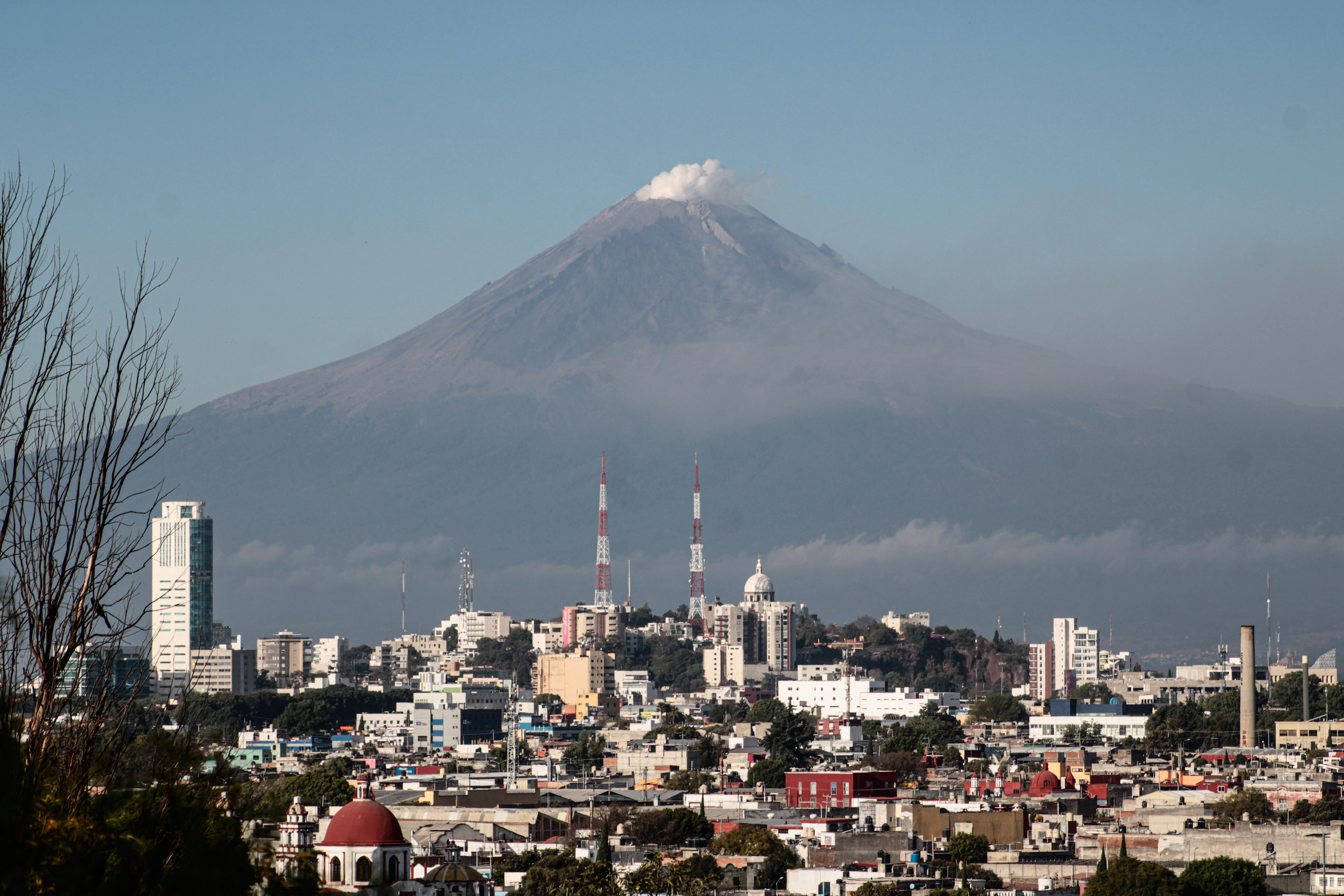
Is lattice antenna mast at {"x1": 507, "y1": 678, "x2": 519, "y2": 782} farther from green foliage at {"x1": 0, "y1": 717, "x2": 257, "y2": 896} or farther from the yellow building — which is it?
green foliage at {"x1": 0, "y1": 717, "x2": 257, "y2": 896}

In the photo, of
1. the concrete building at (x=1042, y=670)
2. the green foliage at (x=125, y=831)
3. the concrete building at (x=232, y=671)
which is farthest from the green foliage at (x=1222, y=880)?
the concrete building at (x=1042, y=670)

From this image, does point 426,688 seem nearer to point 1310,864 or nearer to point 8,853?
point 1310,864

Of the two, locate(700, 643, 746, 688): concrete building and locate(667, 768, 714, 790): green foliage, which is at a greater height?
locate(700, 643, 746, 688): concrete building

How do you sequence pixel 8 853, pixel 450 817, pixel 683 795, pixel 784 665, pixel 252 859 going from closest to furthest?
1. pixel 8 853
2. pixel 252 859
3. pixel 450 817
4. pixel 683 795
5. pixel 784 665

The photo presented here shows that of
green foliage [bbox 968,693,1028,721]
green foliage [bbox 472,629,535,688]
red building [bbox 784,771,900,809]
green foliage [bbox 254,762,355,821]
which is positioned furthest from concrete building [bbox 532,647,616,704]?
red building [bbox 784,771,900,809]

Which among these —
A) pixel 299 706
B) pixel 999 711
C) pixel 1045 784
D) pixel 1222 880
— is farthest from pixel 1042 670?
pixel 1222 880

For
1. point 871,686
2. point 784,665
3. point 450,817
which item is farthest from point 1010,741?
point 784,665
